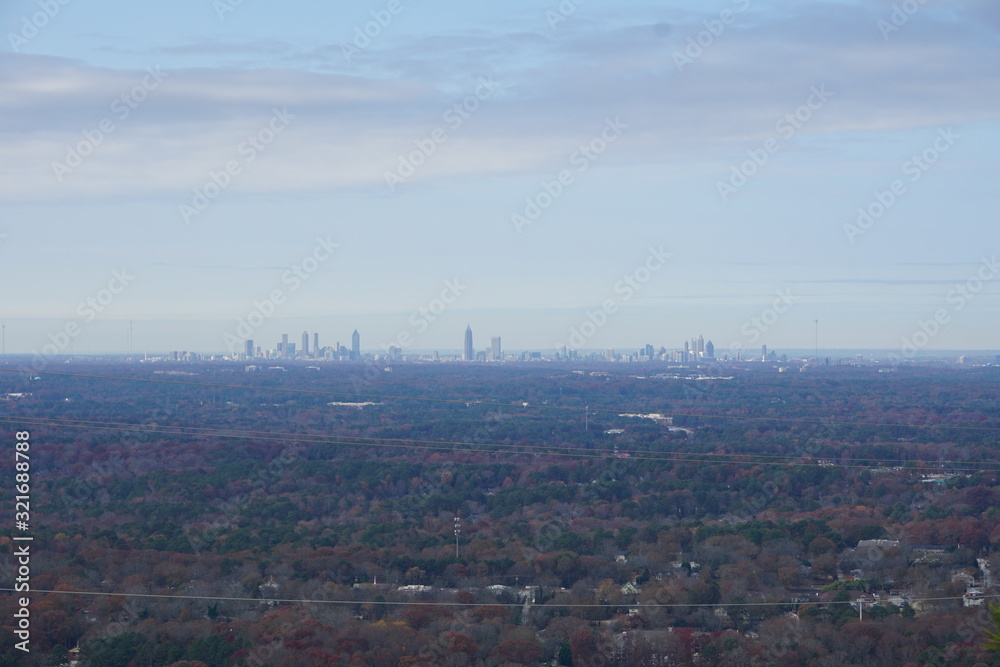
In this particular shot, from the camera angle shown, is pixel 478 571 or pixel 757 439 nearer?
pixel 478 571

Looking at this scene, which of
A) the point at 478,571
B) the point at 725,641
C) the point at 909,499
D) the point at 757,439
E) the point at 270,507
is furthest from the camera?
the point at 757,439

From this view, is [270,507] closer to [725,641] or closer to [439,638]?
[439,638]

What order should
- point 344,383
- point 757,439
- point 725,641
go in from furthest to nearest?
1. point 344,383
2. point 757,439
3. point 725,641

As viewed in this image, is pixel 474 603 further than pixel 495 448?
No

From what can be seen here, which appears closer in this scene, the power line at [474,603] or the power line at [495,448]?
the power line at [474,603]

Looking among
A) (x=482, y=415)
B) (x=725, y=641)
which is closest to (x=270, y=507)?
(x=725, y=641)

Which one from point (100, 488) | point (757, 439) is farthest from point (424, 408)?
point (100, 488)

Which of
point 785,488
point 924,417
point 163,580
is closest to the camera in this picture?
point 163,580

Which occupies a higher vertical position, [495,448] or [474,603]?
[495,448]

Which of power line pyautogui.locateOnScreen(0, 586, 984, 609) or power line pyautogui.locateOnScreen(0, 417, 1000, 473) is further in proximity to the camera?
power line pyautogui.locateOnScreen(0, 417, 1000, 473)

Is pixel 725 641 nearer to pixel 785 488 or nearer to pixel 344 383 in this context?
pixel 785 488
